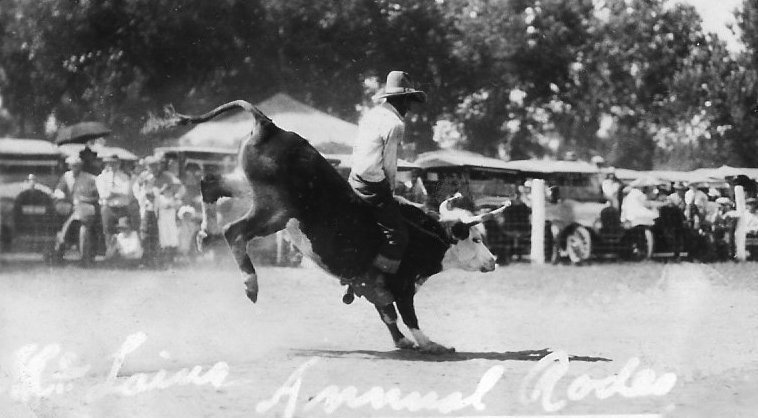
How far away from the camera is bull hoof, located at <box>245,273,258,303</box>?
6645 millimetres

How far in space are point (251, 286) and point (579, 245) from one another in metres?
4.65

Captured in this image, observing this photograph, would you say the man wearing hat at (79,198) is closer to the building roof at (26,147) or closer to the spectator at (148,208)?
the building roof at (26,147)

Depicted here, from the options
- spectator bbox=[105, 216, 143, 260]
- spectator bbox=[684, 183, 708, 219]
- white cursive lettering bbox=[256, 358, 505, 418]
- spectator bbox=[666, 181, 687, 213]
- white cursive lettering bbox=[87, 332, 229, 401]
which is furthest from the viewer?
spectator bbox=[666, 181, 687, 213]

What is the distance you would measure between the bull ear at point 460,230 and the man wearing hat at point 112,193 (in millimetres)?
2153

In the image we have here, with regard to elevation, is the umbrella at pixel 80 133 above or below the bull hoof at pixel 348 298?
above

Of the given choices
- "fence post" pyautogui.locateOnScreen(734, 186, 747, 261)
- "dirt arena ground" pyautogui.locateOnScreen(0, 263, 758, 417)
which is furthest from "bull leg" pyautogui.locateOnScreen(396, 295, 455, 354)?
"fence post" pyautogui.locateOnScreen(734, 186, 747, 261)

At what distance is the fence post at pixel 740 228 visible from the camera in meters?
8.06

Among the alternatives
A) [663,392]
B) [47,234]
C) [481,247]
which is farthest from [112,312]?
[663,392]

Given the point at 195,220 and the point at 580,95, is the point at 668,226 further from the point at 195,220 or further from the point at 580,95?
the point at 195,220

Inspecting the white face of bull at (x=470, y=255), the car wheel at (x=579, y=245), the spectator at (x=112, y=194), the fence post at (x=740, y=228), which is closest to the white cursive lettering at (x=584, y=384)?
the white face of bull at (x=470, y=255)

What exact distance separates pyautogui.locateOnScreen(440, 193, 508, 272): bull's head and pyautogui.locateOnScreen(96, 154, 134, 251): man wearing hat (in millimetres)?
2119

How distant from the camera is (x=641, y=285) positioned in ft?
26.9

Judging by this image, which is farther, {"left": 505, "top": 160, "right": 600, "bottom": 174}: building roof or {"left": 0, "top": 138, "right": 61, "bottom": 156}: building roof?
{"left": 505, "top": 160, "right": 600, "bottom": 174}: building roof

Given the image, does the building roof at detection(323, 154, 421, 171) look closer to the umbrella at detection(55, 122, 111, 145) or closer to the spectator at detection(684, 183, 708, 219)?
the umbrella at detection(55, 122, 111, 145)
